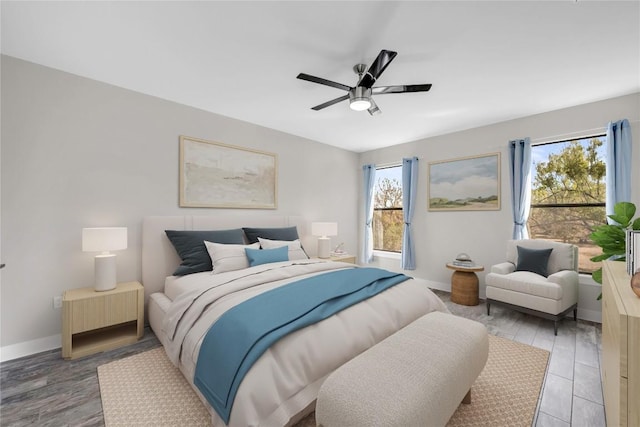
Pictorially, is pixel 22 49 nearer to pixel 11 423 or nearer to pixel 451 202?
pixel 11 423

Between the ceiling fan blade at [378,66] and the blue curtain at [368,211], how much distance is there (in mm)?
3166

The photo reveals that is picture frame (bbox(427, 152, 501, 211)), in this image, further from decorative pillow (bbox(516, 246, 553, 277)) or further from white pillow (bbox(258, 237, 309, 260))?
white pillow (bbox(258, 237, 309, 260))

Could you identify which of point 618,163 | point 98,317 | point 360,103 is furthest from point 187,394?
Answer: point 618,163

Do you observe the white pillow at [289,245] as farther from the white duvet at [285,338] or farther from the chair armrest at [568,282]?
the chair armrest at [568,282]

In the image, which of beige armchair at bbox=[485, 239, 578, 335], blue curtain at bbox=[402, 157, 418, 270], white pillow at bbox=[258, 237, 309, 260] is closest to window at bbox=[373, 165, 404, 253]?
blue curtain at bbox=[402, 157, 418, 270]

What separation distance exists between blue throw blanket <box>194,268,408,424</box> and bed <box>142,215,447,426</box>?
46mm

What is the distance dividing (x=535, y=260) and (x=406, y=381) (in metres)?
3.06

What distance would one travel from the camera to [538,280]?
9.84ft

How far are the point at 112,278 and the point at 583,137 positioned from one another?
5.56 meters

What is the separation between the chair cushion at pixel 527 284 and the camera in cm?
280

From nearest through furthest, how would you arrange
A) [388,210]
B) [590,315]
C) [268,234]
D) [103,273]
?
[103,273]
[590,315]
[268,234]
[388,210]

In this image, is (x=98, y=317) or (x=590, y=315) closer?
(x=98, y=317)

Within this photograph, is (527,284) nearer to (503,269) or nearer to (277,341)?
(503,269)

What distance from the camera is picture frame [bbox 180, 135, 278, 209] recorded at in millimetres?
3338
